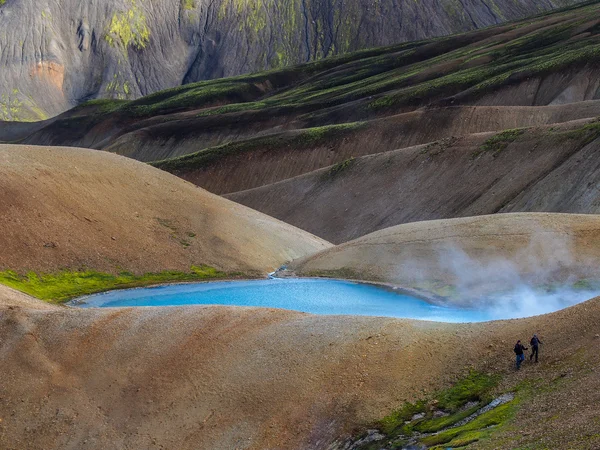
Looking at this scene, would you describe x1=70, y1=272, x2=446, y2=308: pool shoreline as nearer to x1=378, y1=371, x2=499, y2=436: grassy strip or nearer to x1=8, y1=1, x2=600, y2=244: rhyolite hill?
x1=8, y1=1, x2=600, y2=244: rhyolite hill

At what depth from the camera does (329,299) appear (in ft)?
186

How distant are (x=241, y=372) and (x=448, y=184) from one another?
56.3m

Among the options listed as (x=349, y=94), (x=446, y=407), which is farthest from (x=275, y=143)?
(x=446, y=407)

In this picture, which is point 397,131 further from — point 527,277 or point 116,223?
point 527,277

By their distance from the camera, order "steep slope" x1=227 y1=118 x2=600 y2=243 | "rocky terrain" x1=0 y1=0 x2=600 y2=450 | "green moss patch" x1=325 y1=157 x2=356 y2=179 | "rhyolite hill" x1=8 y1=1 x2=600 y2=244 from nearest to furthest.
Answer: "rocky terrain" x1=0 y1=0 x2=600 y2=450 < "steep slope" x1=227 y1=118 x2=600 y2=243 < "rhyolite hill" x1=8 y1=1 x2=600 y2=244 < "green moss patch" x1=325 y1=157 x2=356 y2=179

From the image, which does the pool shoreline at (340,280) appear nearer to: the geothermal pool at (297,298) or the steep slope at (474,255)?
the geothermal pool at (297,298)

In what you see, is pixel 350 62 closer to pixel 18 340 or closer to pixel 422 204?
pixel 422 204

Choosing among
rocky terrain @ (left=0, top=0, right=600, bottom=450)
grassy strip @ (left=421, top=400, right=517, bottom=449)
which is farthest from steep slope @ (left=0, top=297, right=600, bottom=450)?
grassy strip @ (left=421, top=400, right=517, bottom=449)

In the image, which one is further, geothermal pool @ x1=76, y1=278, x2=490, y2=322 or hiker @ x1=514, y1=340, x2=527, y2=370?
geothermal pool @ x1=76, y1=278, x2=490, y2=322

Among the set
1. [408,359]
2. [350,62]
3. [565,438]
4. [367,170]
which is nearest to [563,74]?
[367,170]

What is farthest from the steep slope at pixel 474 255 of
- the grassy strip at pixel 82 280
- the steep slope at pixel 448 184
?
the steep slope at pixel 448 184

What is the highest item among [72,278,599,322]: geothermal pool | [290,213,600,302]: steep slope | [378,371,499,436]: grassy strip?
[290,213,600,302]: steep slope

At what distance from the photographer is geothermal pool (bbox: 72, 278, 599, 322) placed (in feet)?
168

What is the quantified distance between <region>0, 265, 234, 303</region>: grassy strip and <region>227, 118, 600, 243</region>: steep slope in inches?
1067
